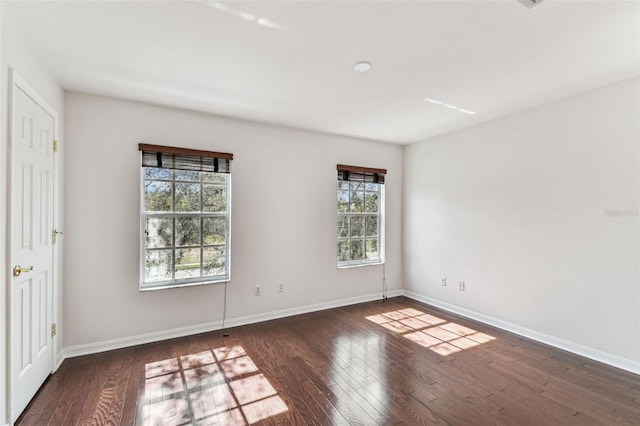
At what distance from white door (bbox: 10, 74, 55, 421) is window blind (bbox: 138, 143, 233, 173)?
2.65 ft

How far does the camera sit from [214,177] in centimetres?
362

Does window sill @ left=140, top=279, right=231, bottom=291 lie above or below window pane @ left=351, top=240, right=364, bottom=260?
below

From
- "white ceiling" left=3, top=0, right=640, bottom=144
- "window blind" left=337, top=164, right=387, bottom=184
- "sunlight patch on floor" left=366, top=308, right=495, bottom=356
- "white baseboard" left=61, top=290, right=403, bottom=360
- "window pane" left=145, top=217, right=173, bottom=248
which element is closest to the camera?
"white ceiling" left=3, top=0, right=640, bottom=144

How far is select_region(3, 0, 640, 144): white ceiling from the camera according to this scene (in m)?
1.80

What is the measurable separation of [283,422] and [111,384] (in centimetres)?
152

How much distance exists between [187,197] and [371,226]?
2842 millimetres

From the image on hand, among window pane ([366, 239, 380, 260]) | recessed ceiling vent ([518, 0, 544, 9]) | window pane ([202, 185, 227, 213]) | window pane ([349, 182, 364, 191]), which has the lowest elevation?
window pane ([366, 239, 380, 260])

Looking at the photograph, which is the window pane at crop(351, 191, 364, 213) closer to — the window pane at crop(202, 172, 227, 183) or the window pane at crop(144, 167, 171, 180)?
the window pane at crop(202, 172, 227, 183)

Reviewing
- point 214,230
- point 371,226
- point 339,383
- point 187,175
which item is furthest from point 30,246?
point 371,226

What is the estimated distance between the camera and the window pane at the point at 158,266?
3271mm

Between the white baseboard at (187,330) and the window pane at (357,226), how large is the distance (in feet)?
3.26

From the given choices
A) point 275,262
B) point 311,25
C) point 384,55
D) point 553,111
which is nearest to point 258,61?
point 311,25

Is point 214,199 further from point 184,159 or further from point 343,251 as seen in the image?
point 343,251

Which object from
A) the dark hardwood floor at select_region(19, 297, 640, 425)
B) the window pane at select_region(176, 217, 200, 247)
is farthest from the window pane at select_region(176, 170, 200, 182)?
the dark hardwood floor at select_region(19, 297, 640, 425)
